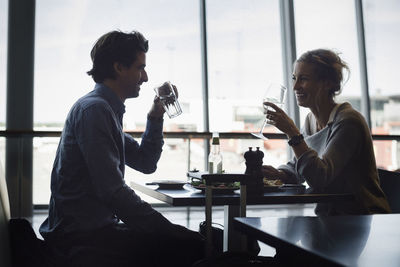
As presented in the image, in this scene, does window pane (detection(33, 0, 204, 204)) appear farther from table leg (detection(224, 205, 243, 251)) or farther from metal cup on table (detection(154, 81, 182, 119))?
table leg (detection(224, 205, 243, 251))

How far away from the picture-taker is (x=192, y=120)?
5.52 metres

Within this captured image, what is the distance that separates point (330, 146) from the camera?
78.1 inches

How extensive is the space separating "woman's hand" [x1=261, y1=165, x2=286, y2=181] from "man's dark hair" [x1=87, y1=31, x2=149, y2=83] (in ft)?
2.57

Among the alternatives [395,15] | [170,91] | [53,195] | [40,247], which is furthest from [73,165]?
[395,15]

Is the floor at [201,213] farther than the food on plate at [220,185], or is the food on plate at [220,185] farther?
the floor at [201,213]

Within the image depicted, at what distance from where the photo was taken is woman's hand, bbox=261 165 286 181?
212 centimetres

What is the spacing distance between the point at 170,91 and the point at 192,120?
341cm

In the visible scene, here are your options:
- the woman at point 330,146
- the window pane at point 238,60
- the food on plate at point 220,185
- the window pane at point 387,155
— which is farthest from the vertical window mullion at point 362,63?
the food on plate at point 220,185

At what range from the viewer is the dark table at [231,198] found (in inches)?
63.5

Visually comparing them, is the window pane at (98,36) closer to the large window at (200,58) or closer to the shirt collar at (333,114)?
the large window at (200,58)

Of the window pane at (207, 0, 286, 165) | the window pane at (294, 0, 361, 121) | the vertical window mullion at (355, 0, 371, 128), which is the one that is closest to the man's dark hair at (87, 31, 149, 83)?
the window pane at (207, 0, 286, 165)

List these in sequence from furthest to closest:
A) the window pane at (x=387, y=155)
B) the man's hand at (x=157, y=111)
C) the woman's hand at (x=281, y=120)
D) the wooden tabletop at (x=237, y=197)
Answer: the window pane at (x=387, y=155) → the man's hand at (x=157, y=111) → the woman's hand at (x=281, y=120) → the wooden tabletop at (x=237, y=197)

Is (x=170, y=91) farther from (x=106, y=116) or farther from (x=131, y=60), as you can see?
(x=106, y=116)

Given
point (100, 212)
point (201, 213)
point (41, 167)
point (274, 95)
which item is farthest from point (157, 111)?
point (41, 167)
